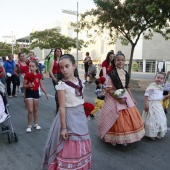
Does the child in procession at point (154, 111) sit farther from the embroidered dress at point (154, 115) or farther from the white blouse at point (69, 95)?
the white blouse at point (69, 95)

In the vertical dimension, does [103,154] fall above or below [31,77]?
below

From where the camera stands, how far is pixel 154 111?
442 centimetres

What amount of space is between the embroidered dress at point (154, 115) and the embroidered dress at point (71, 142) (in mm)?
2012

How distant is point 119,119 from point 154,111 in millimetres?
934

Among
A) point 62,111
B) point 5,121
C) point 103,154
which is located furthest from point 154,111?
point 5,121

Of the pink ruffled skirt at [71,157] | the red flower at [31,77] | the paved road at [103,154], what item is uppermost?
the red flower at [31,77]

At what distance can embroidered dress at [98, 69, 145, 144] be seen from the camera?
3877mm

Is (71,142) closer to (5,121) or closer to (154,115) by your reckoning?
(5,121)

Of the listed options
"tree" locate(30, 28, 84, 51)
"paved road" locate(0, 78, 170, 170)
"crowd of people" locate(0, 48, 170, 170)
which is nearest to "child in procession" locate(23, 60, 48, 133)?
"crowd of people" locate(0, 48, 170, 170)

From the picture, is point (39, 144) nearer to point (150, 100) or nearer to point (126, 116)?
point (126, 116)

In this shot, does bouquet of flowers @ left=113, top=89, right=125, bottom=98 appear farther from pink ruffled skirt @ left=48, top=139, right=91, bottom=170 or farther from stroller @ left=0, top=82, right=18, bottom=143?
stroller @ left=0, top=82, right=18, bottom=143

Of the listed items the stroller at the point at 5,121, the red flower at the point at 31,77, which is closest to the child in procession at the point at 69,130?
the stroller at the point at 5,121

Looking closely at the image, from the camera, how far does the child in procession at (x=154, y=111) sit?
4367 mm

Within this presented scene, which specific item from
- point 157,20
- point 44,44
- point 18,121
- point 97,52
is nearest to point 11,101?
point 18,121
